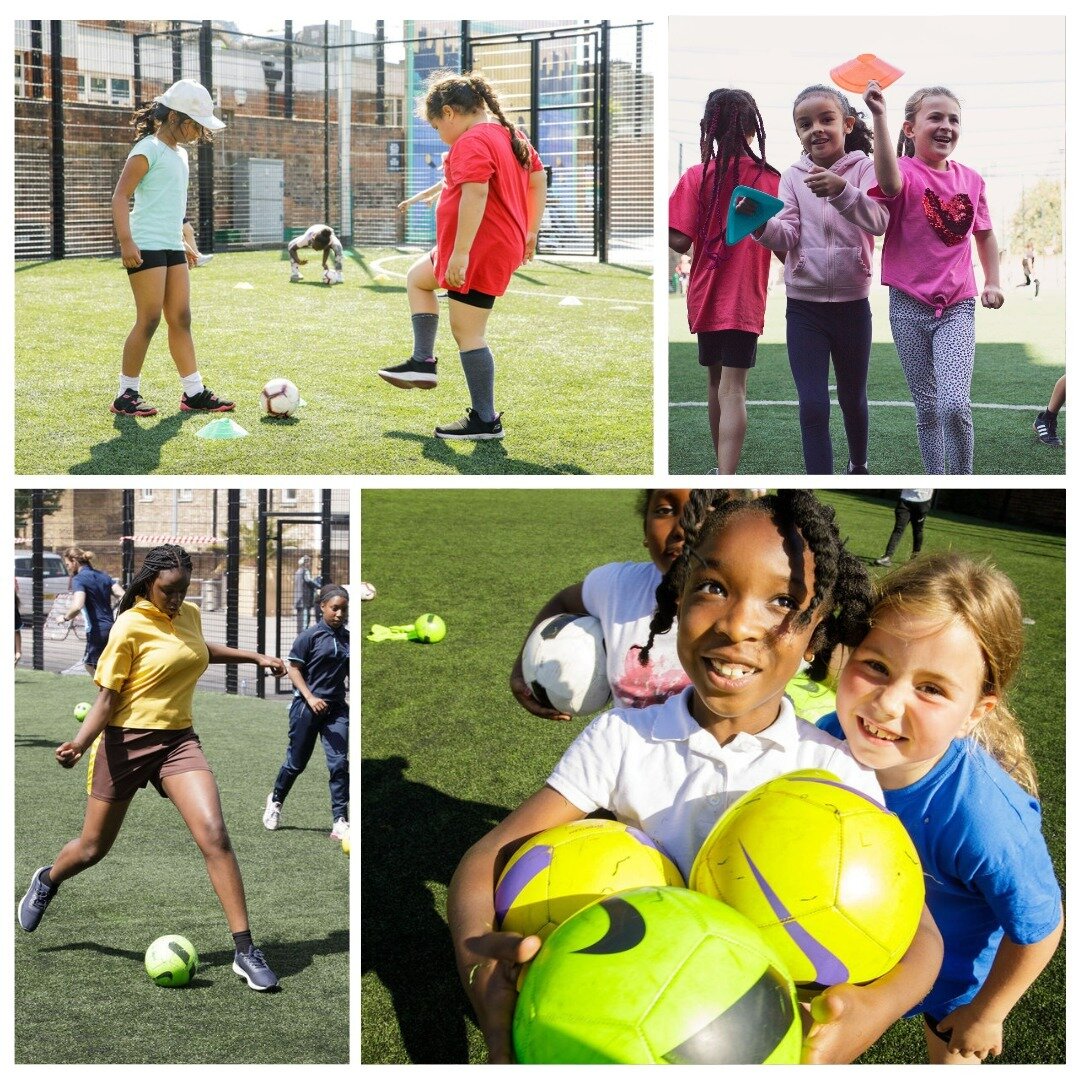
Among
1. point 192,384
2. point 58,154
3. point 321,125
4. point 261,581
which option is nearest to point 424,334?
point 192,384

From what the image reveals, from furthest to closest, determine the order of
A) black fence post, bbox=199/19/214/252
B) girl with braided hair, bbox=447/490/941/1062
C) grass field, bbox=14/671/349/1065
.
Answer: black fence post, bbox=199/19/214/252
grass field, bbox=14/671/349/1065
girl with braided hair, bbox=447/490/941/1062

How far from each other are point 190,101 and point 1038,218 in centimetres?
362

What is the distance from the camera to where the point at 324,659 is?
16.7ft

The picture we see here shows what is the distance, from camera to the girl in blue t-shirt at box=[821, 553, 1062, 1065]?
234 cm

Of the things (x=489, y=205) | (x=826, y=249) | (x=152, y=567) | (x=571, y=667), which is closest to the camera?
(x=571, y=667)

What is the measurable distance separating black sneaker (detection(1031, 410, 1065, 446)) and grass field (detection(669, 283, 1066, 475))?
0.11 ft

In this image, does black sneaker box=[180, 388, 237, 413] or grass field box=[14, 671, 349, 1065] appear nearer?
Answer: grass field box=[14, 671, 349, 1065]

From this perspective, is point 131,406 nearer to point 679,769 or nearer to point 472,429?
point 472,429

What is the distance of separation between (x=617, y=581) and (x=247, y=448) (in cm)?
269

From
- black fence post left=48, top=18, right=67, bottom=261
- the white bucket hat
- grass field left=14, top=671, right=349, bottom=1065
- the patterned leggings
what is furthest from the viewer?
black fence post left=48, top=18, right=67, bottom=261

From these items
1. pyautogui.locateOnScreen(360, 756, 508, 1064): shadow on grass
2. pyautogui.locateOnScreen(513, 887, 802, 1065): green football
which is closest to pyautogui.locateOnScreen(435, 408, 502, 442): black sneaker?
pyautogui.locateOnScreen(360, 756, 508, 1064): shadow on grass

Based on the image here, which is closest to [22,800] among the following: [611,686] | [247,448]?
[247,448]

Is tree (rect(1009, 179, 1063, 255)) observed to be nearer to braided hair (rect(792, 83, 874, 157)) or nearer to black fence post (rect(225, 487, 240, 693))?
braided hair (rect(792, 83, 874, 157))
